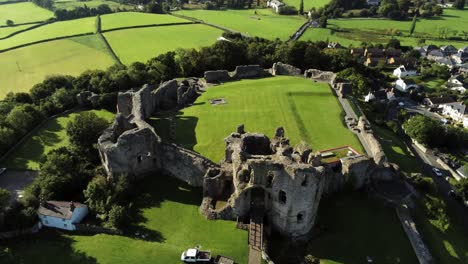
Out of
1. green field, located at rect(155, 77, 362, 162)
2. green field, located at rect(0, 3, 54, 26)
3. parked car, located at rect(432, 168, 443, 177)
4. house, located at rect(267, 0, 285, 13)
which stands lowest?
parked car, located at rect(432, 168, 443, 177)

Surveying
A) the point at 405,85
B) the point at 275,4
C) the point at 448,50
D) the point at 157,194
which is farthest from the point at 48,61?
the point at 448,50

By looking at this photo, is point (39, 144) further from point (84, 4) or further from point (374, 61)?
point (84, 4)

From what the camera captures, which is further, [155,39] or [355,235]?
[155,39]

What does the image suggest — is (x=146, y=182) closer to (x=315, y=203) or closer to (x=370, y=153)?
(x=315, y=203)

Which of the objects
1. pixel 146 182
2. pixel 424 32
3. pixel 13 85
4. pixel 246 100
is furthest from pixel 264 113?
pixel 424 32

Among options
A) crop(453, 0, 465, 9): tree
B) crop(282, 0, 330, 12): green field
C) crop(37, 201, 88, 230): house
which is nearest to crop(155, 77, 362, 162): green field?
crop(37, 201, 88, 230): house

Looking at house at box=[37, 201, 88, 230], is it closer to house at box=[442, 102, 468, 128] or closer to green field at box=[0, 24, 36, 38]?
house at box=[442, 102, 468, 128]
